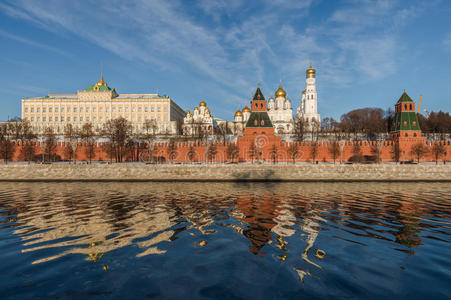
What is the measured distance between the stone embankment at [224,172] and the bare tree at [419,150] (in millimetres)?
9512

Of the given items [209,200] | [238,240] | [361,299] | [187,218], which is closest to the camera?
[361,299]

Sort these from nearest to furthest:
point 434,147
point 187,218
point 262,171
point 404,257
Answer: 1. point 404,257
2. point 187,218
3. point 262,171
4. point 434,147

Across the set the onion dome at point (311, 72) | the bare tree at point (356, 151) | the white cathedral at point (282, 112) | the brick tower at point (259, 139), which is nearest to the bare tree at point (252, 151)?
the brick tower at point (259, 139)

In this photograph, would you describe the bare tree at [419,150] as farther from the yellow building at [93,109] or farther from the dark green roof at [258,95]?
the yellow building at [93,109]

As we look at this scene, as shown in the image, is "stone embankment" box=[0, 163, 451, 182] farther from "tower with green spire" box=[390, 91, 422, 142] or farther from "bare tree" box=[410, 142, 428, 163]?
"tower with green spire" box=[390, 91, 422, 142]

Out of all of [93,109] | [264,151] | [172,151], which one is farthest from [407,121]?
[93,109]

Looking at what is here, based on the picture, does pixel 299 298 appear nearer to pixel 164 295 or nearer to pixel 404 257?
pixel 164 295

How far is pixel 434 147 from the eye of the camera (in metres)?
34.7

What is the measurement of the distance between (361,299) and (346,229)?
463cm

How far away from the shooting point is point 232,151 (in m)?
36.0

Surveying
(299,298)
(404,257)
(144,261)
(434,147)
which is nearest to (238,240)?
(144,261)

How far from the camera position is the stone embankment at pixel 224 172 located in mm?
25672

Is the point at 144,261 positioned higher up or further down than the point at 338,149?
further down

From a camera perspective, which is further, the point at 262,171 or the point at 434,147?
the point at 434,147
